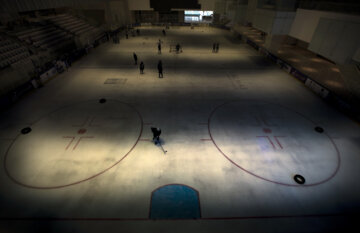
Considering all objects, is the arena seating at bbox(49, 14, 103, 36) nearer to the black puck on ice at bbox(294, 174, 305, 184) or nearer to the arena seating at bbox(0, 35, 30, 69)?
the arena seating at bbox(0, 35, 30, 69)

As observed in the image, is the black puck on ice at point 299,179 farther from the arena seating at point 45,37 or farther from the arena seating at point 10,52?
the arena seating at point 45,37

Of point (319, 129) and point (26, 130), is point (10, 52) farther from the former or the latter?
point (319, 129)

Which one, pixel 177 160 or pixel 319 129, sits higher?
pixel 319 129

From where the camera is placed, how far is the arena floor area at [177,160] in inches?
319

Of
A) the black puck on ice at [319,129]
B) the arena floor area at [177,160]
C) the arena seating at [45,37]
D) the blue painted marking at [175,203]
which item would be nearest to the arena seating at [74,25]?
the arena seating at [45,37]

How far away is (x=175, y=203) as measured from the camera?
28.2 ft

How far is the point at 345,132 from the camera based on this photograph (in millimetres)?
13180

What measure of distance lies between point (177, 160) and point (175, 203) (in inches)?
110

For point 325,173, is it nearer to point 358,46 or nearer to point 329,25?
point 358,46

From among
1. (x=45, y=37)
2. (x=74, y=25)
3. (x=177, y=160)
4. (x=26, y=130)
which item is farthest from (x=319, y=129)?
(x=74, y=25)

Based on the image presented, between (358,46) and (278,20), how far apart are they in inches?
526

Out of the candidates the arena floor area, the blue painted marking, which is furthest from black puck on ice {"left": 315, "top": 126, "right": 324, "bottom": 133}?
the blue painted marking

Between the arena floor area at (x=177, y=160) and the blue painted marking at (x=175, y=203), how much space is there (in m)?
0.05

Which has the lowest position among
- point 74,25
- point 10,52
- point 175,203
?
point 175,203
